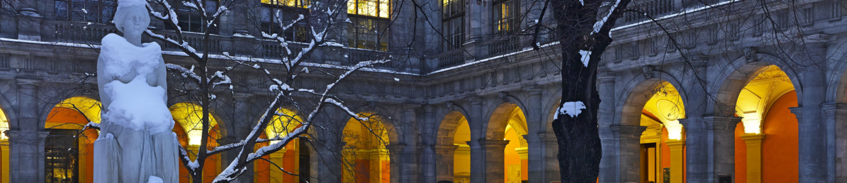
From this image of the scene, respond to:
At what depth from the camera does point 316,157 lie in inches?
1141

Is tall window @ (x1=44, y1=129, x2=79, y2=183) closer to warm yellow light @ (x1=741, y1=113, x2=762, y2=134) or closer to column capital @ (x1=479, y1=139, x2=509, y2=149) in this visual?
column capital @ (x1=479, y1=139, x2=509, y2=149)

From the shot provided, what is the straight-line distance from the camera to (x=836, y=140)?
56.4ft

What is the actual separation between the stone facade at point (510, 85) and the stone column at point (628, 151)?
3cm

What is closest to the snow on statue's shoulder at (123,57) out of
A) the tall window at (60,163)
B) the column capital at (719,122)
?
the column capital at (719,122)

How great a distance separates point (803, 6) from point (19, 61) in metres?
18.6

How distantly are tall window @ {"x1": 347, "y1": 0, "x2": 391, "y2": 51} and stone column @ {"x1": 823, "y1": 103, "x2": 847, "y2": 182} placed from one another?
1574 centimetres

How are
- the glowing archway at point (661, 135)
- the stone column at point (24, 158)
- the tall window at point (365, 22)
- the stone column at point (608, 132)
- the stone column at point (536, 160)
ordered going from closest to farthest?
the stone column at point (608, 132) < the stone column at point (24, 158) < the stone column at point (536, 160) < the glowing archway at point (661, 135) < the tall window at point (365, 22)

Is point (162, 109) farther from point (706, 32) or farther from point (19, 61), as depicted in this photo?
point (19, 61)

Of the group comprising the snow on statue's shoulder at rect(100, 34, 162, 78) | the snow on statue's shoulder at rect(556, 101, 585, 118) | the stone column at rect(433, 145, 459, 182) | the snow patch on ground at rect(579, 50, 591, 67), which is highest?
the snow patch on ground at rect(579, 50, 591, 67)

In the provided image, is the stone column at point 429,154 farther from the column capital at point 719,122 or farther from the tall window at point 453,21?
the column capital at point 719,122

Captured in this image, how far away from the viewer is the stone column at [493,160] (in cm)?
2783

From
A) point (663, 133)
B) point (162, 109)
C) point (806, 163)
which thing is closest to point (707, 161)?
point (806, 163)

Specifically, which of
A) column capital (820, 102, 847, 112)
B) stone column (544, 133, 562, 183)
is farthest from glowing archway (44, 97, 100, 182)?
column capital (820, 102, 847, 112)

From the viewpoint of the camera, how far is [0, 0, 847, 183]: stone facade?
1758 centimetres
